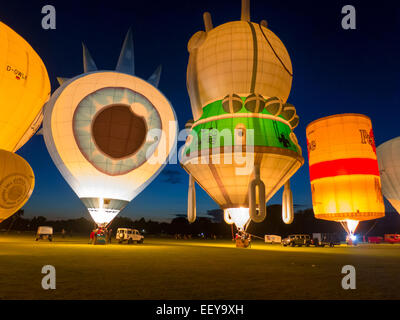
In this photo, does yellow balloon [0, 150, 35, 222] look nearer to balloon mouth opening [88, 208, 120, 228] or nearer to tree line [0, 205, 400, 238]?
balloon mouth opening [88, 208, 120, 228]

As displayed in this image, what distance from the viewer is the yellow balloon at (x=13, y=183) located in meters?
14.3

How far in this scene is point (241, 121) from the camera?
17.7 m

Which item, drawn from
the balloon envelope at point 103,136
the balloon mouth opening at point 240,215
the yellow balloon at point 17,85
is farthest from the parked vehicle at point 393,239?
the yellow balloon at point 17,85

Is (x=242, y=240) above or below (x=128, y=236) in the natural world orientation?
above

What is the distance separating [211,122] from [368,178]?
14382mm

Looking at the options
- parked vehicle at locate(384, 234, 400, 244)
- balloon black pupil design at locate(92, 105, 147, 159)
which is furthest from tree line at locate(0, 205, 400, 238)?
balloon black pupil design at locate(92, 105, 147, 159)

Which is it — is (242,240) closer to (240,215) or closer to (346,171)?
(240,215)

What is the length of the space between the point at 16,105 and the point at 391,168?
3125 cm

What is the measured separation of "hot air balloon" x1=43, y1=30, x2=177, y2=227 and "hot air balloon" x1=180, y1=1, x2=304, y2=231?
4216mm

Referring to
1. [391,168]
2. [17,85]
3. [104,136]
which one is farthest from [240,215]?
[391,168]

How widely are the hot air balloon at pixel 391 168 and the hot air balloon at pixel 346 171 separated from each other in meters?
5.71

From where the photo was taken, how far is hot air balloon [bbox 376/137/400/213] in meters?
30.0
